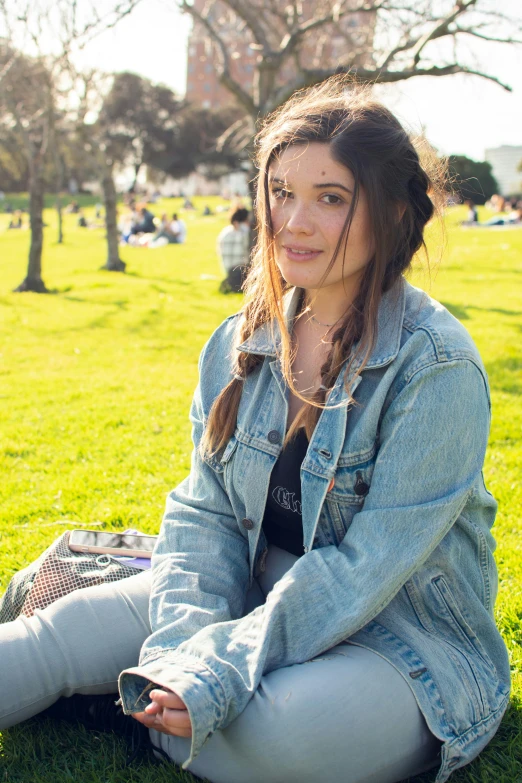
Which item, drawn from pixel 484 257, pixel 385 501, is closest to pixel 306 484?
pixel 385 501

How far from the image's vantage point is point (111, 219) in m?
18.2

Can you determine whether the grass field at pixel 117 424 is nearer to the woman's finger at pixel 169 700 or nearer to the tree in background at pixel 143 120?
the woman's finger at pixel 169 700

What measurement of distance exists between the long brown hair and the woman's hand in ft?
2.65

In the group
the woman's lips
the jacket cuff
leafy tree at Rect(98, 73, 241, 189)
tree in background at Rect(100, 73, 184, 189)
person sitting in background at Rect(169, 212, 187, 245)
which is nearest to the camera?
the jacket cuff

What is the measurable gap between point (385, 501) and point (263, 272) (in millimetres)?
917

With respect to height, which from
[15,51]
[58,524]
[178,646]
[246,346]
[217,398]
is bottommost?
[58,524]

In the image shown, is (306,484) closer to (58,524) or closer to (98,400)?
(58,524)

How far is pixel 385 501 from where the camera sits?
2.05 metres

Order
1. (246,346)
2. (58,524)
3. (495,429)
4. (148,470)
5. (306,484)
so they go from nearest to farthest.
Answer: (306,484), (246,346), (58,524), (148,470), (495,429)

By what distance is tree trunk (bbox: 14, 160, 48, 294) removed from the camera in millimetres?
15109

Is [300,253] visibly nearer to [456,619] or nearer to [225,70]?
[456,619]

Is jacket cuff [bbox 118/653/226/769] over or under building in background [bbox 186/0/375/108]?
under

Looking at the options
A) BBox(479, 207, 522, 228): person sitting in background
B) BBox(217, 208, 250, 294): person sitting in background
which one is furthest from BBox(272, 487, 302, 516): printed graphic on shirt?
BBox(479, 207, 522, 228): person sitting in background

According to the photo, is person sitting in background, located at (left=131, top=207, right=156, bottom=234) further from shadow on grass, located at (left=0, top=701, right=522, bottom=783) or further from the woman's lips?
shadow on grass, located at (left=0, top=701, right=522, bottom=783)
